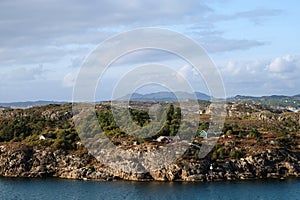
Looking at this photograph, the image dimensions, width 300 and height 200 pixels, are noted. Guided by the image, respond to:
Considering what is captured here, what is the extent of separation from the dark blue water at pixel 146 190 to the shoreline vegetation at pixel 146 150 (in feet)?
9.93

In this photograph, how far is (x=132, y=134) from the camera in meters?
69.4

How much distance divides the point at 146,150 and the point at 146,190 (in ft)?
35.9

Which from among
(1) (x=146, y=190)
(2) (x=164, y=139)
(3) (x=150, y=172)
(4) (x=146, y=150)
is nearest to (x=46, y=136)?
(4) (x=146, y=150)

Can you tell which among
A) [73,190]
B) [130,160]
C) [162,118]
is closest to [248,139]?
[162,118]

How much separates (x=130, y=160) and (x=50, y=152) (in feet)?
40.0

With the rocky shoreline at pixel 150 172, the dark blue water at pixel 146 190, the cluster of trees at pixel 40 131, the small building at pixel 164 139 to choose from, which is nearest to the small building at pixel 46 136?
the cluster of trees at pixel 40 131

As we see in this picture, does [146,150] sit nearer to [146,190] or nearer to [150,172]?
[150,172]

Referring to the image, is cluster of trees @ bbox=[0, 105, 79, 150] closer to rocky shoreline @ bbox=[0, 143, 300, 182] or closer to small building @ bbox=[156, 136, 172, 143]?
rocky shoreline @ bbox=[0, 143, 300, 182]

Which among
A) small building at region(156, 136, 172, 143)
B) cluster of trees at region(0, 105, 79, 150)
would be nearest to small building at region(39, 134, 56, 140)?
cluster of trees at region(0, 105, 79, 150)

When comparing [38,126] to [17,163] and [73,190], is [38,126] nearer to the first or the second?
[17,163]

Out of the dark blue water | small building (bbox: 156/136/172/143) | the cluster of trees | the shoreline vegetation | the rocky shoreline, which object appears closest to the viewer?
the dark blue water

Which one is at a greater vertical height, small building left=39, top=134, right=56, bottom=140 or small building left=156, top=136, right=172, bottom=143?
small building left=156, top=136, right=172, bottom=143

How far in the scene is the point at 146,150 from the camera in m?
61.8

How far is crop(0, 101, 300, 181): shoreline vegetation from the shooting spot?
5897 cm
